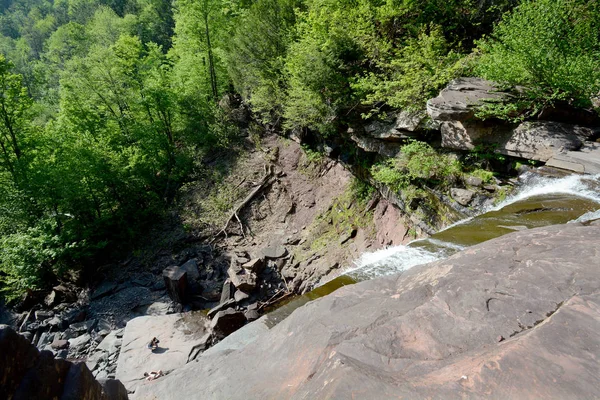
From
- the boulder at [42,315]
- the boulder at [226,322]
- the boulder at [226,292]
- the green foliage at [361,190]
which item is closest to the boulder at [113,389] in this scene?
the boulder at [226,322]

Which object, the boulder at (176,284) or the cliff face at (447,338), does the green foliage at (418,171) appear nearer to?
the cliff face at (447,338)

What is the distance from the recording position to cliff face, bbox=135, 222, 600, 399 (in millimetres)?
1969

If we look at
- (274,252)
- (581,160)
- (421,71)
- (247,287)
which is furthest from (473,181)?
(247,287)

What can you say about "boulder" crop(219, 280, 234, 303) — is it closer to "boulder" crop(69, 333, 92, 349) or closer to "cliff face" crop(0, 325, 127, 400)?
"boulder" crop(69, 333, 92, 349)

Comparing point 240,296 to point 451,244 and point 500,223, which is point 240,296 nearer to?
point 451,244

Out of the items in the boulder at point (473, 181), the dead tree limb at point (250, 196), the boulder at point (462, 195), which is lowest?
the dead tree limb at point (250, 196)

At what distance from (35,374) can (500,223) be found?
7.34 meters

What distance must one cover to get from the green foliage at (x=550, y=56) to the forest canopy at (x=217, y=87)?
0.10 feet

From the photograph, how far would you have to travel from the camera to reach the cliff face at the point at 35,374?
1971 mm

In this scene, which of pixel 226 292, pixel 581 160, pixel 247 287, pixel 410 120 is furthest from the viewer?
pixel 226 292

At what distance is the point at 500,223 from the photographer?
611 cm

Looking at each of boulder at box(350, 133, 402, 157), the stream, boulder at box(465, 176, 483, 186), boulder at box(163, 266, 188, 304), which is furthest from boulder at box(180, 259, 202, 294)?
boulder at box(465, 176, 483, 186)

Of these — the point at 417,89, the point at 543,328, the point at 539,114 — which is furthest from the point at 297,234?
the point at 543,328

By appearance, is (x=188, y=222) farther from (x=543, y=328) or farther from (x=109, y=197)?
(x=543, y=328)
